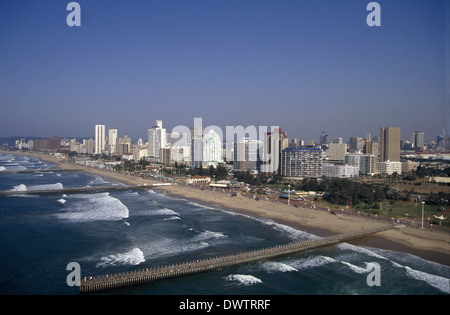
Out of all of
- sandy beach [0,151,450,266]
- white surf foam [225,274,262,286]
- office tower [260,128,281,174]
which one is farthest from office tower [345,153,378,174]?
white surf foam [225,274,262,286]

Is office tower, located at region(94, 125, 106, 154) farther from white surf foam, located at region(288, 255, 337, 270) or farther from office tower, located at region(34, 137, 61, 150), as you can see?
white surf foam, located at region(288, 255, 337, 270)

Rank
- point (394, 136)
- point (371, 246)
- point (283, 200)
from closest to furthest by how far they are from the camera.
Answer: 1. point (371, 246)
2. point (283, 200)
3. point (394, 136)

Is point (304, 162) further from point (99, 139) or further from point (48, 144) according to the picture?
point (48, 144)

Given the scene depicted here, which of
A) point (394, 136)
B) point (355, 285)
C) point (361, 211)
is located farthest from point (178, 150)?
point (355, 285)

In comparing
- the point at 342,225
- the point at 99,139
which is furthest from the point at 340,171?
the point at 99,139
